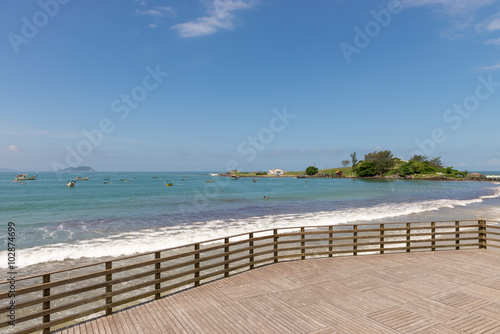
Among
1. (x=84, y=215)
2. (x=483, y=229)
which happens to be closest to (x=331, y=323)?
(x=483, y=229)

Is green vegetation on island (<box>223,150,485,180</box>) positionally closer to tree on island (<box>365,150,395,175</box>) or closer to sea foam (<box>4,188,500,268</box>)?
tree on island (<box>365,150,395,175</box>)

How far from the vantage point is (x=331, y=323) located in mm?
5820

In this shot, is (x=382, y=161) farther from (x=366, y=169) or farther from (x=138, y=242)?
(x=138, y=242)

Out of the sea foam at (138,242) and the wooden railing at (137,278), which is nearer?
the wooden railing at (137,278)

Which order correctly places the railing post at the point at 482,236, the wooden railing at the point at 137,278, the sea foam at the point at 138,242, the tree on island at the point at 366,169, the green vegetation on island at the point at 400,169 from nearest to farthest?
the wooden railing at the point at 137,278 → the railing post at the point at 482,236 → the sea foam at the point at 138,242 → the green vegetation on island at the point at 400,169 → the tree on island at the point at 366,169

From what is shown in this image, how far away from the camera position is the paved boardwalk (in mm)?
5691

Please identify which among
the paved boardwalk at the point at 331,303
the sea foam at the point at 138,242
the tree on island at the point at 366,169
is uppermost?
the tree on island at the point at 366,169

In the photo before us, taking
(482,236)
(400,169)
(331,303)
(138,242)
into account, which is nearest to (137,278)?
(331,303)

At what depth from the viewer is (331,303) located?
674 cm

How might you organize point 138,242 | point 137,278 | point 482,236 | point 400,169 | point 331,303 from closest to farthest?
point 331,303, point 137,278, point 482,236, point 138,242, point 400,169

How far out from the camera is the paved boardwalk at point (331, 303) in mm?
5691

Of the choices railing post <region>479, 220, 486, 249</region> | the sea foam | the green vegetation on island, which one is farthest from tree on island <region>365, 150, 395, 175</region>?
railing post <region>479, 220, 486, 249</region>

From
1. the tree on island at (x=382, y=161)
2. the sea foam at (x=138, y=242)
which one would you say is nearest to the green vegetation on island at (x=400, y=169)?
the tree on island at (x=382, y=161)

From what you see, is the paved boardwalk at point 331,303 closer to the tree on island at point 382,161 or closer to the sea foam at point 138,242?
the sea foam at point 138,242
